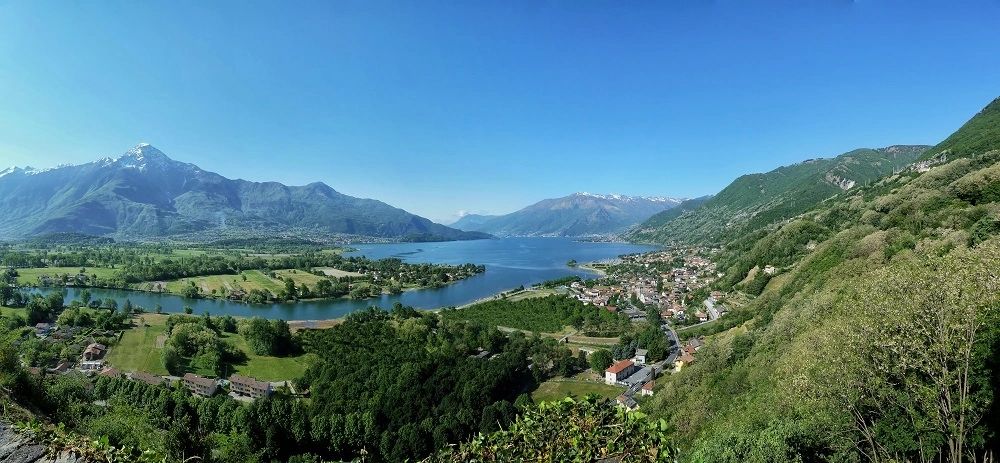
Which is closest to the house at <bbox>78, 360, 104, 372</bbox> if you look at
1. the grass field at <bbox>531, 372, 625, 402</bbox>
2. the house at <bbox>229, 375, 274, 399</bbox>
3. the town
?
the house at <bbox>229, 375, 274, 399</bbox>

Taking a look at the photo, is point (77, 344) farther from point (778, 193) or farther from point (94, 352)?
point (778, 193)

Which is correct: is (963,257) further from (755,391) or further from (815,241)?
(815,241)

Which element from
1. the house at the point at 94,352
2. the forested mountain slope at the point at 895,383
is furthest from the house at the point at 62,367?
the forested mountain slope at the point at 895,383

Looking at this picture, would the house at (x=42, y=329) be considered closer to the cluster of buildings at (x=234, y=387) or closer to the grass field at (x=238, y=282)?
the cluster of buildings at (x=234, y=387)

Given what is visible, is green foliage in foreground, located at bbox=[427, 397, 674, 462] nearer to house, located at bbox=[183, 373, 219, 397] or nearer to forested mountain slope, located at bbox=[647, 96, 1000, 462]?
forested mountain slope, located at bbox=[647, 96, 1000, 462]

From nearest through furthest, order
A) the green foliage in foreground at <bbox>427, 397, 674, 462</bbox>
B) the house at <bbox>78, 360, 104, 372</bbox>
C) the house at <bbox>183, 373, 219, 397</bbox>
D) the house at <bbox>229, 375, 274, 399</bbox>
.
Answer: the green foliage in foreground at <bbox>427, 397, 674, 462</bbox> < the house at <bbox>183, 373, 219, 397</bbox> < the house at <bbox>229, 375, 274, 399</bbox> < the house at <bbox>78, 360, 104, 372</bbox>
